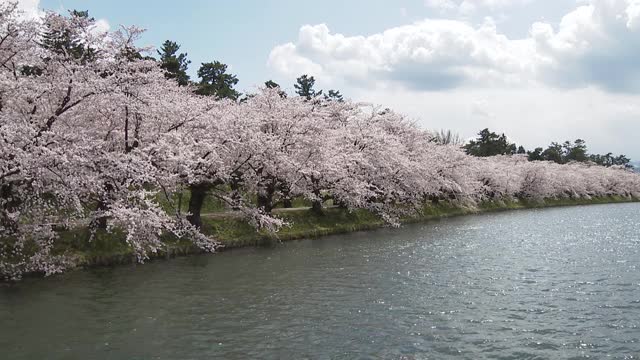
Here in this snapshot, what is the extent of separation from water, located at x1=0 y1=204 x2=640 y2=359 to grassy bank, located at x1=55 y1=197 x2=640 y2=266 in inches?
49.9

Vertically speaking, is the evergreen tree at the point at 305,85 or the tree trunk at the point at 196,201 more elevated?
the evergreen tree at the point at 305,85

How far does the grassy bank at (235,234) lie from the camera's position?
2341cm

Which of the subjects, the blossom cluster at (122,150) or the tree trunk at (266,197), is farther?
the tree trunk at (266,197)

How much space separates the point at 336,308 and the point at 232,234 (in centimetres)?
1500

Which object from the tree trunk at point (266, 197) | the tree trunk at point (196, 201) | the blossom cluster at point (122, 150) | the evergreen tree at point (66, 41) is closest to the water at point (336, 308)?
the blossom cluster at point (122, 150)

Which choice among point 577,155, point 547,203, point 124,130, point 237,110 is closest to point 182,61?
point 237,110

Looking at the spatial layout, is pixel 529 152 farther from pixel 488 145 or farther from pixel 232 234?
pixel 232 234

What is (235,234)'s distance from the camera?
30.4 m

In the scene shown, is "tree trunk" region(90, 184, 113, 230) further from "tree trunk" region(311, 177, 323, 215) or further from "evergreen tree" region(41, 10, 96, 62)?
"tree trunk" region(311, 177, 323, 215)

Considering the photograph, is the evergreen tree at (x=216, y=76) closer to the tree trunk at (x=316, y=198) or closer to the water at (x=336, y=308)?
the tree trunk at (x=316, y=198)

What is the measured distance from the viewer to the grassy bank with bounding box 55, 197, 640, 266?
2341cm

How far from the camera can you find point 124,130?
24.9m

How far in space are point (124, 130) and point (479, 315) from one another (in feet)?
57.9

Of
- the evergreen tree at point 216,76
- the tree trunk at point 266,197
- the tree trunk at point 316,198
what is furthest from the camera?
the evergreen tree at point 216,76
